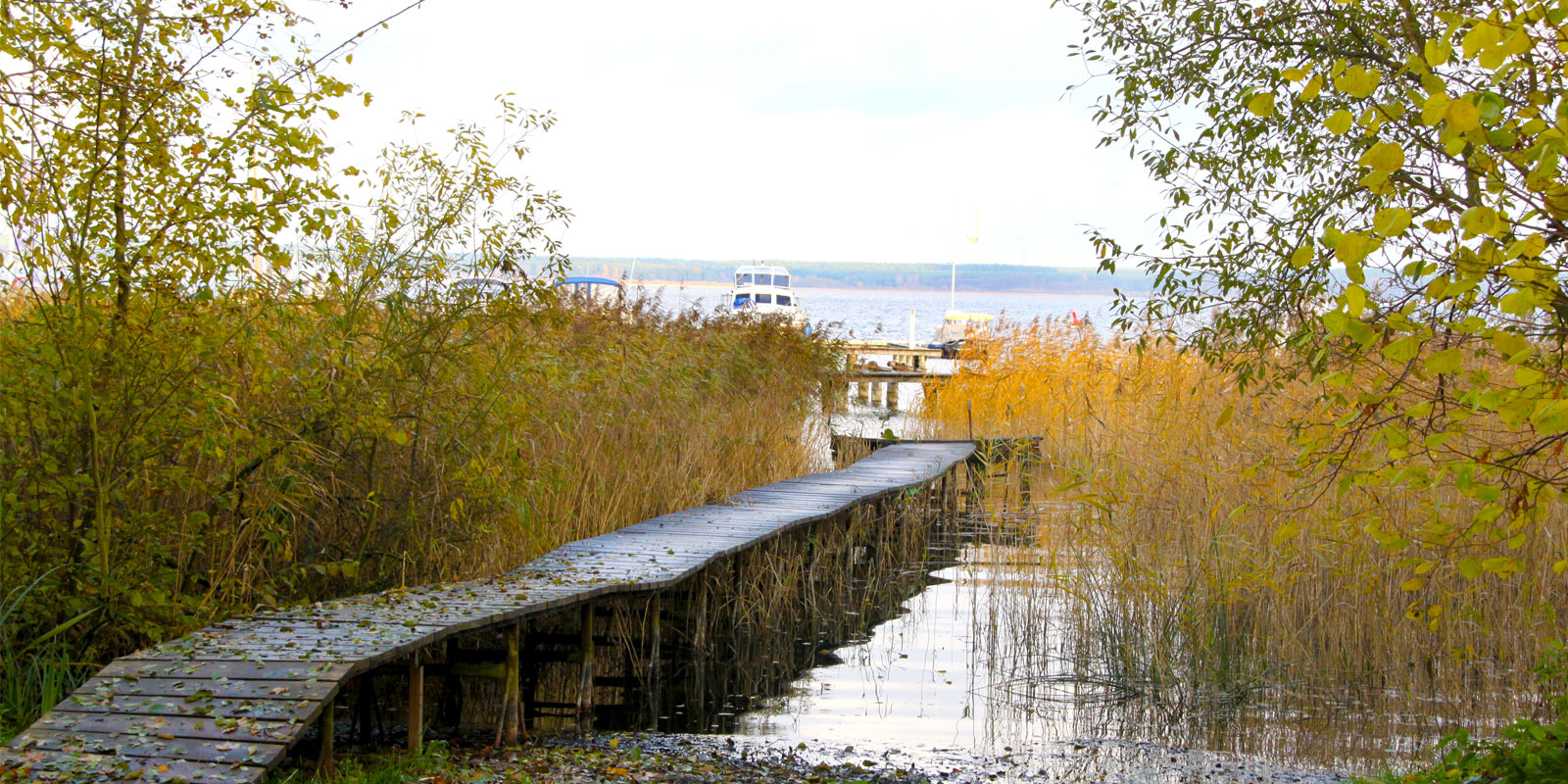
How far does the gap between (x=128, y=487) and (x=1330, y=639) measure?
5.41 meters

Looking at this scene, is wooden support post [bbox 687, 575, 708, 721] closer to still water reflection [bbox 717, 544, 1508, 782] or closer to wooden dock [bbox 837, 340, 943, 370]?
still water reflection [bbox 717, 544, 1508, 782]

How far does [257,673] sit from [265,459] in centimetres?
114

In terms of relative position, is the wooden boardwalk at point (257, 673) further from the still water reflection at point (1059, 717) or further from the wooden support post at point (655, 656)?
the still water reflection at point (1059, 717)

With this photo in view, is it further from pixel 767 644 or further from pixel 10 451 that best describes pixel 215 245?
pixel 767 644

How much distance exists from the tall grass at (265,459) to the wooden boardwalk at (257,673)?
12.3 inches

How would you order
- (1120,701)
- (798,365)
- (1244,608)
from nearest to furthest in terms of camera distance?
(1120,701)
(1244,608)
(798,365)

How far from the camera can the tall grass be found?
14.1 ft

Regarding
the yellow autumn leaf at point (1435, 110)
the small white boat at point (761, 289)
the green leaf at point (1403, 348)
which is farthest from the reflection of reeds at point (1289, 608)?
the small white boat at point (761, 289)

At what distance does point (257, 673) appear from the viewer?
3945 millimetres

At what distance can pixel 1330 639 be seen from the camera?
20.7 feet

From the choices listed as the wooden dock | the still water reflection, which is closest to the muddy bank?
the still water reflection

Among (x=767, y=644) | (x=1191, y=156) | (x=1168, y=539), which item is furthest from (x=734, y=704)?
(x=1191, y=156)

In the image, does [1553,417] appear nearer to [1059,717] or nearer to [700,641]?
[1059,717]

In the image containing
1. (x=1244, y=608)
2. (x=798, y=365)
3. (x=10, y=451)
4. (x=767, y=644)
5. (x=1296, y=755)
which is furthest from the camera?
(x=798, y=365)
